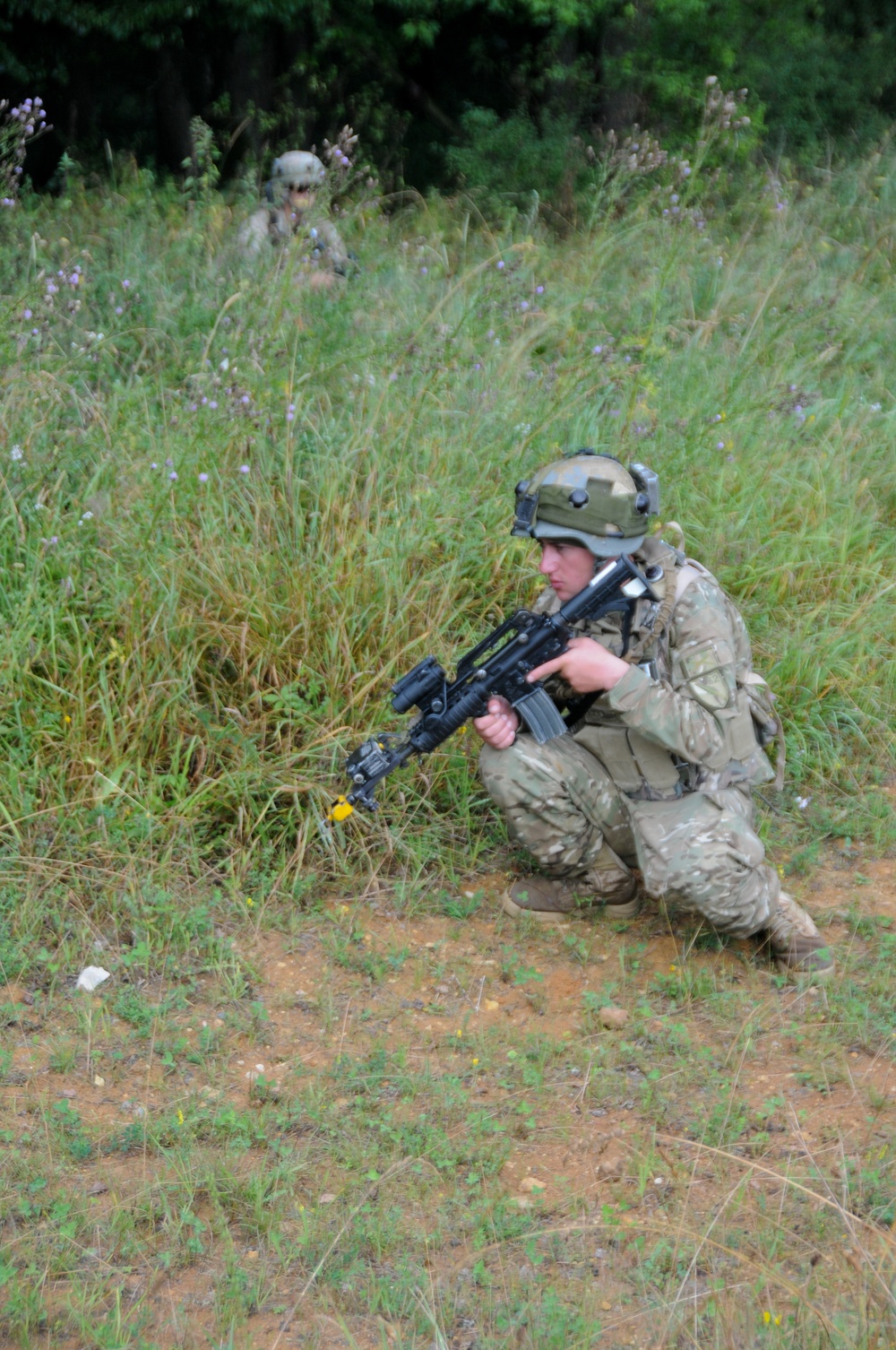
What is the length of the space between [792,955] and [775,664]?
133 centimetres

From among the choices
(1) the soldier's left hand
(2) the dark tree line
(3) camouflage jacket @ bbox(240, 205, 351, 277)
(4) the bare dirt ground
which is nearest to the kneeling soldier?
(1) the soldier's left hand

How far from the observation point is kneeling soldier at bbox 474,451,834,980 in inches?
134

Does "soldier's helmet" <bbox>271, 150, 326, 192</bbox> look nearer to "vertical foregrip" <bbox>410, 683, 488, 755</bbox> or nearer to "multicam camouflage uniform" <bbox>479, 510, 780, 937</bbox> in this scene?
"multicam camouflage uniform" <bbox>479, 510, 780, 937</bbox>

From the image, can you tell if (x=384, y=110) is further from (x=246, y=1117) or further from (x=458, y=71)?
(x=246, y=1117)

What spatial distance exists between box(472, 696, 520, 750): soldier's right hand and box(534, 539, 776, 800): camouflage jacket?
0.94ft

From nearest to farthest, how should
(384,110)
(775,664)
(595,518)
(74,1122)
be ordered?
(74,1122)
(595,518)
(775,664)
(384,110)

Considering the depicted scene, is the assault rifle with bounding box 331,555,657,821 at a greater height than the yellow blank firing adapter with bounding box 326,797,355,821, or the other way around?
the assault rifle with bounding box 331,555,657,821

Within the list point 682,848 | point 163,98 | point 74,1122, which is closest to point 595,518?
point 682,848

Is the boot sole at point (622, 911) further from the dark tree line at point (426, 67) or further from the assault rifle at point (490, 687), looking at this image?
the dark tree line at point (426, 67)

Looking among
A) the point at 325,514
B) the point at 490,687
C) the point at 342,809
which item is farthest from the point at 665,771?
the point at 325,514

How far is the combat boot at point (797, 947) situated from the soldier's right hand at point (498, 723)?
0.87 meters

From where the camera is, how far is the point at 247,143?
33.2 ft

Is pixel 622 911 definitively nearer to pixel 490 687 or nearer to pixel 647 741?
pixel 647 741

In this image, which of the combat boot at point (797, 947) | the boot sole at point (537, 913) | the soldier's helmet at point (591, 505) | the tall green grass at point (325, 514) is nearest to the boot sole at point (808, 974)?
the combat boot at point (797, 947)
